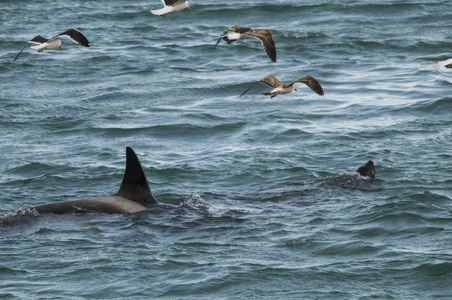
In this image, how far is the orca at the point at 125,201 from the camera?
12227 millimetres

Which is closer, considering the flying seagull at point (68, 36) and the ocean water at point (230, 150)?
the ocean water at point (230, 150)

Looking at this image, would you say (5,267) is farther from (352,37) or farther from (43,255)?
(352,37)

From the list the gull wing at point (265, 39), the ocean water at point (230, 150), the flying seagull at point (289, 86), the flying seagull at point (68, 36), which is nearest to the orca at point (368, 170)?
the ocean water at point (230, 150)

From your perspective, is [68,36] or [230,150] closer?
[68,36]

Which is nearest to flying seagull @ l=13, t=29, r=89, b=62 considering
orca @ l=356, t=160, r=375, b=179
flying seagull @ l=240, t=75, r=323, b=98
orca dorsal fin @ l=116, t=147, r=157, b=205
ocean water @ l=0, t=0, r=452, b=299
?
ocean water @ l=0, t=0, r=452, b=299

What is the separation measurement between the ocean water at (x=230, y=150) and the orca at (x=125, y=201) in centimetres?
19

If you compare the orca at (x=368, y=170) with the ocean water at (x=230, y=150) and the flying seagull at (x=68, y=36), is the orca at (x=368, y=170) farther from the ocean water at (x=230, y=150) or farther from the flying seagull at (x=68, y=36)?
the flying seagull at (x=68, y=36)

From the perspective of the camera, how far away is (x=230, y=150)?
17.2 m

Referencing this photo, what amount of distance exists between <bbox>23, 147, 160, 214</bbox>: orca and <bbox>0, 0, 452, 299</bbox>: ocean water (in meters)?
0.19

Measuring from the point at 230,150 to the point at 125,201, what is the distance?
4.88 meters

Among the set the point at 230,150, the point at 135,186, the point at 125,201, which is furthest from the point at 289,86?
the point at 230,150

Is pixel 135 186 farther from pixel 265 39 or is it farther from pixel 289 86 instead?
pixel 265 39

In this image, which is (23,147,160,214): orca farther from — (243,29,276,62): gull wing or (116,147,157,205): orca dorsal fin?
(243,29,276,62): gull wing

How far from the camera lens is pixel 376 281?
10.2m
